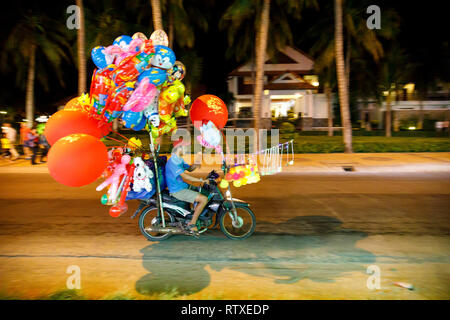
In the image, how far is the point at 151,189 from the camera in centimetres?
575

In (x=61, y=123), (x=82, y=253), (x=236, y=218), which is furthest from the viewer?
(x=236, y=218)

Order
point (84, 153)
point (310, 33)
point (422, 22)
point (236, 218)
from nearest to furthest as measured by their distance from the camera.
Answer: point (84, 153), point (236, 218), point (310, 33), point (422, 22)

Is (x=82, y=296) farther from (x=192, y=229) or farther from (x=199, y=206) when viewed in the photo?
(x=199, y=206)

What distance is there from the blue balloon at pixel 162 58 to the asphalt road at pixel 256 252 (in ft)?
9.15

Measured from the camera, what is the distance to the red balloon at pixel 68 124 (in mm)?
Answer: 5312

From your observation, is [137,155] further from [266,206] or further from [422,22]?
[422,22]

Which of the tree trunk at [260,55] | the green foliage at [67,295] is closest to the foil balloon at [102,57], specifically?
the green foliage at [67,295]

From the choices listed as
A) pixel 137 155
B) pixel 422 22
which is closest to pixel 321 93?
pixel 422 22

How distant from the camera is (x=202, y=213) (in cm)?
608

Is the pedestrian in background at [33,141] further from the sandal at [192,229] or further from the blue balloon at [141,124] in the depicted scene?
the sandal at [192,229]

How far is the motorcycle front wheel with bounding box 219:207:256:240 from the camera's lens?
621 centimetres

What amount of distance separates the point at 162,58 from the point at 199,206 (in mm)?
2301

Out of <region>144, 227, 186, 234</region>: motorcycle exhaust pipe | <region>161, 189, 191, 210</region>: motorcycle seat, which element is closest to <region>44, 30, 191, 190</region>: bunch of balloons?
<region>161, 189, 191, 210</region>: motorcycle seat
